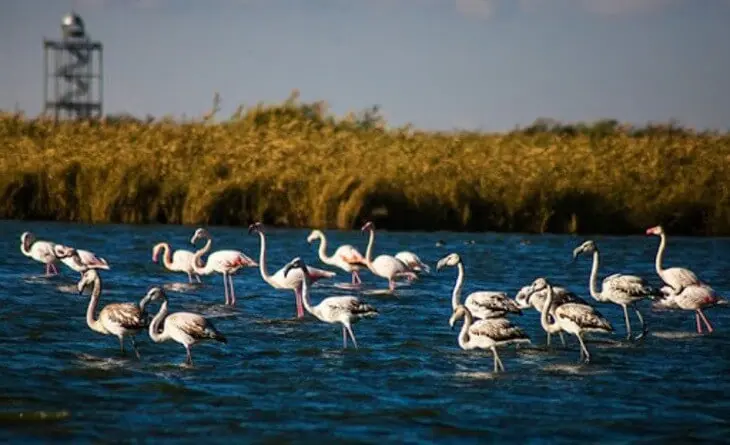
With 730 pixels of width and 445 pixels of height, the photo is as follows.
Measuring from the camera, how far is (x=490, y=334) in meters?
13.9

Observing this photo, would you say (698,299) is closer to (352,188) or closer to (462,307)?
(462,307)

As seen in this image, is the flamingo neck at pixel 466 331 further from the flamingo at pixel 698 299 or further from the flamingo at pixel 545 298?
the flamingo at pixel 698 299

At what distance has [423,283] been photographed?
22422 mm

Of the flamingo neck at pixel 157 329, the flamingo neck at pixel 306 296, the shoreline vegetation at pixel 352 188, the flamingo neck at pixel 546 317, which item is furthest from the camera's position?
the shoreline vegetation at pixel 352 188

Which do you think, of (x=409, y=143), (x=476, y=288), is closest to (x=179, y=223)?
(x=409, y=143)

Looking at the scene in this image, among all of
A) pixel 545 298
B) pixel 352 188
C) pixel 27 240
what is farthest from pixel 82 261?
pixel 352 188

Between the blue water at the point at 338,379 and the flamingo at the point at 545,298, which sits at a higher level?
the flamingo at the point at 545,298

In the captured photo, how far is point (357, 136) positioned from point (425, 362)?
2523 cm

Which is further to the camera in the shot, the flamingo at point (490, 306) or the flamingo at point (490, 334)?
the flamingo at point (490, 306)

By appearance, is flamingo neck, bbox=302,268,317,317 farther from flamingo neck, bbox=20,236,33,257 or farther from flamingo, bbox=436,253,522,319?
flamingo neck, bbox=20,236,33,257

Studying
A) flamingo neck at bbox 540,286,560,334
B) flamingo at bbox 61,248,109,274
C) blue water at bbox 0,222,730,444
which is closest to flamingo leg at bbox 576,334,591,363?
blue water at bbox 0,222,730,444

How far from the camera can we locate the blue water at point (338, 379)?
445 inches

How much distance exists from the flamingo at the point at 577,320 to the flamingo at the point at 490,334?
85 cm

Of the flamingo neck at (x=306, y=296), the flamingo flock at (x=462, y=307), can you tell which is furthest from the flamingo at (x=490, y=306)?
the flamingo neck at (x=306, y=296)
